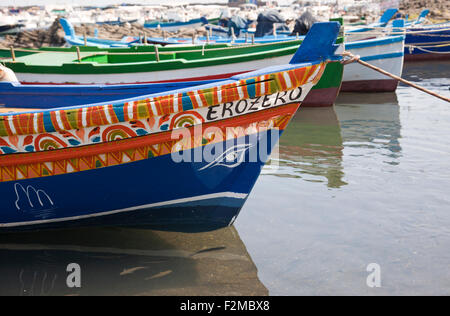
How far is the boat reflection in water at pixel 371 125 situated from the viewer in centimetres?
676

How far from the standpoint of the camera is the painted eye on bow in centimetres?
376

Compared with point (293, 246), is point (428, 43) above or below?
above

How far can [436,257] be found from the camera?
390 cm

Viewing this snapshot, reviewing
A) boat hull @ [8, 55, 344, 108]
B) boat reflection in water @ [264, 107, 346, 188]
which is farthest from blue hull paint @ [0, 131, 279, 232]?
boat reflection in water @ [264, 107, 346, 188]

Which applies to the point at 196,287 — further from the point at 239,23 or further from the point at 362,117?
the point at 239,23

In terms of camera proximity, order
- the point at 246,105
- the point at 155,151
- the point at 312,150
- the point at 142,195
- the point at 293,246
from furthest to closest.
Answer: the point at 312,150 < the point at 293,246 < the point at 142,195 < the point at 155,151 < the point at 246,105

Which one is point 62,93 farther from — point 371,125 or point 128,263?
point 371,125

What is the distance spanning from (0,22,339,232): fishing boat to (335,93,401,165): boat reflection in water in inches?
122

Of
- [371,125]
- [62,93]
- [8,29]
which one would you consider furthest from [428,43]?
[8,29]

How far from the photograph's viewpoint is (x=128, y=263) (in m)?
3.99

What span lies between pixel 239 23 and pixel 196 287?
18.8 meters

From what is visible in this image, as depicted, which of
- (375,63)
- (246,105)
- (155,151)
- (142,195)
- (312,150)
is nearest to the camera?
(246,105)

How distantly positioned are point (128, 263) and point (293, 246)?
4.76 ft

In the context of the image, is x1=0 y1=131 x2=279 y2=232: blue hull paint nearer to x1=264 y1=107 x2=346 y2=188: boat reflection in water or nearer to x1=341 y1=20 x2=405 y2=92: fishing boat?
x1=264 y1=107 x2=346 y2=188: boat reflection in water
